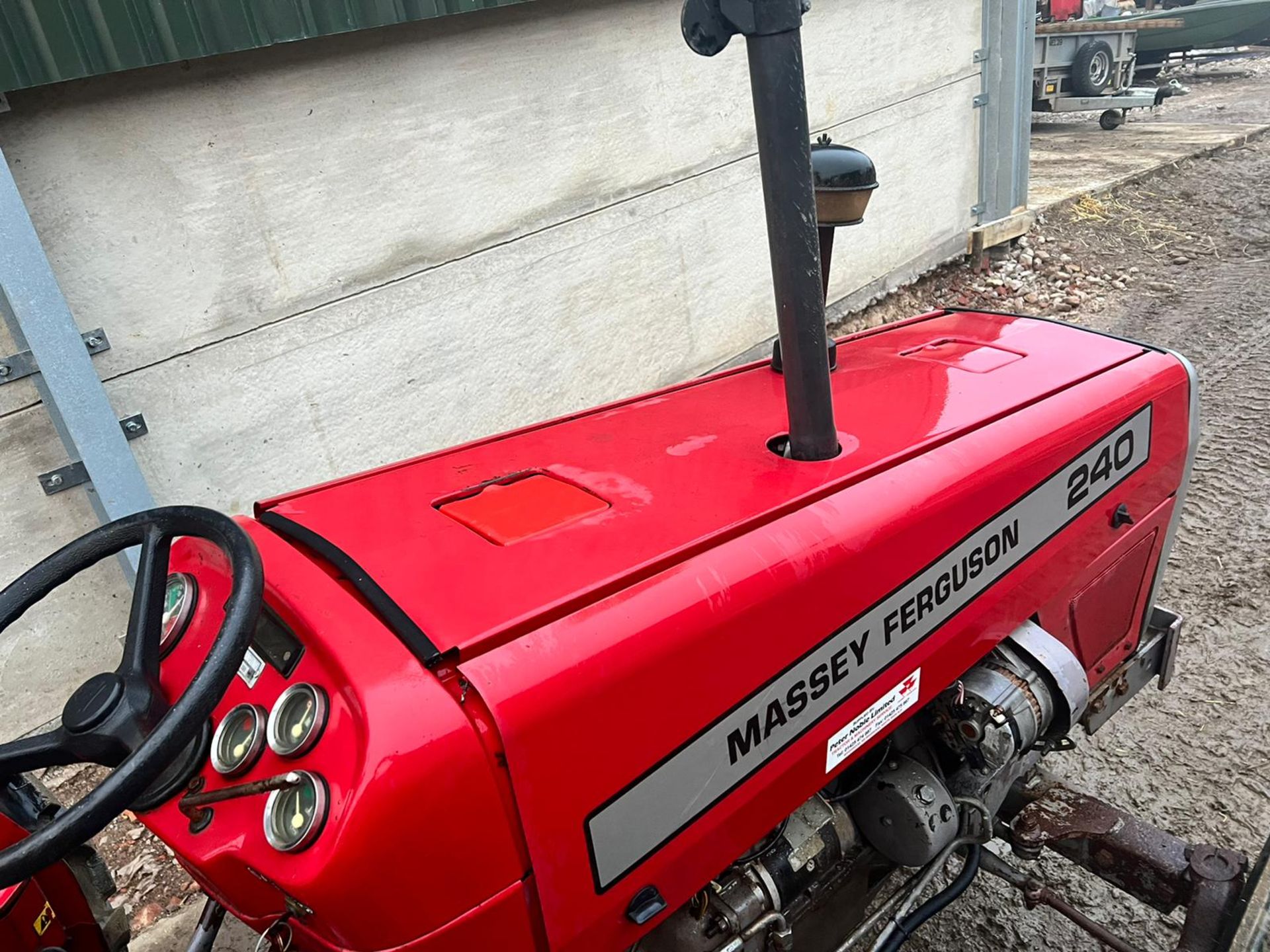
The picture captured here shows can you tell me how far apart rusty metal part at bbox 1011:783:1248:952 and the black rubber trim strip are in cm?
144

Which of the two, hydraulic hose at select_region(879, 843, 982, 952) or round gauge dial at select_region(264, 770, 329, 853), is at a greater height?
round gauge dial at select_region(264, 770, 329, 853)

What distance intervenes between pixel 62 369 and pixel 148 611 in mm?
1873

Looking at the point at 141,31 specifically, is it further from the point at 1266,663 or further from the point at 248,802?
the point at 1266,663

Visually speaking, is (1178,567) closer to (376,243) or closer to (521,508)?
(521,508)

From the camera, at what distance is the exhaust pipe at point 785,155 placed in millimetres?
1260

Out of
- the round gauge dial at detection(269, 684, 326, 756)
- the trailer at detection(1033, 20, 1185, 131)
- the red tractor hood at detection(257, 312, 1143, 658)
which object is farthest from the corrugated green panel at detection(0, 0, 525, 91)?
the trailer at detection(1033, 20, 1185, 131)

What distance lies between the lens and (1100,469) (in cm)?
185

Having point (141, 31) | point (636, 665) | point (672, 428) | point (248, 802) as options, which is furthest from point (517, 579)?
point (141, 31)

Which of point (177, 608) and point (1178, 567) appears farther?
point (1178, 567)

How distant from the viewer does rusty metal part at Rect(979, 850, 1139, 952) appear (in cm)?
183

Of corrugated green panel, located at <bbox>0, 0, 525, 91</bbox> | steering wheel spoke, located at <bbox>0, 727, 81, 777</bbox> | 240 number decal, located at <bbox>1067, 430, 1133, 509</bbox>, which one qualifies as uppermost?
corrugated green panel, located at <bbox>0, 0, 525, 91</bbox>

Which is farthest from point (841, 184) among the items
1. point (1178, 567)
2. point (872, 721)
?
point (1178, 567)

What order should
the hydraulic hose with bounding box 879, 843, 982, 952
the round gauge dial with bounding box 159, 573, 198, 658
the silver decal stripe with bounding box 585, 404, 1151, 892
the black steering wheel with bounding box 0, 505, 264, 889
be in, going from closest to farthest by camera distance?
the black steering wheel with bounding box 0, 505, 264, 889
the silver decal stripe with bounding box 585, 404, 1151, 892
the round gauge dial with bounding box 159, 573, 198, 658
the hydraulic hose with bounding box 879, 843, 982, 952

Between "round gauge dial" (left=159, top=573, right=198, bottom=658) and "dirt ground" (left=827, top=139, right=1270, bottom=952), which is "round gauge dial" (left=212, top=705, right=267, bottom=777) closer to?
"round gauge dial" (left=159, top=573, right=198, bottom=658)
